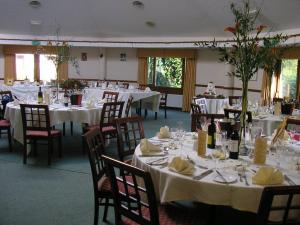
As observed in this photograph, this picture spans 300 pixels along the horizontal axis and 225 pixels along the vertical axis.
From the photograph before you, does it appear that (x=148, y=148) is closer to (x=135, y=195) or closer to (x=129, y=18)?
(x=135, y=195)

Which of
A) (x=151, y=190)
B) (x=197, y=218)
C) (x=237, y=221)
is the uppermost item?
(x=151, y=190)

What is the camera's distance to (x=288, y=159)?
2725 mm

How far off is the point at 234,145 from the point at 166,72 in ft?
31.5

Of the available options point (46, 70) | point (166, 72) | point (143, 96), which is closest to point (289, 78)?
point (143, 96)

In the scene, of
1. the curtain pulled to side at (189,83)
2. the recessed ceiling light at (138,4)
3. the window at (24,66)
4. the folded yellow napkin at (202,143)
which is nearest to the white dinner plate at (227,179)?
the folded yellow napkin at (202,143)

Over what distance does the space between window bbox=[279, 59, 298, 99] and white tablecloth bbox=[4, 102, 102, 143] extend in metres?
5.46

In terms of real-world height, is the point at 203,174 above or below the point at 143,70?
below

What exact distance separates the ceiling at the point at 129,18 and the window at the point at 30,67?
1075 millimetres

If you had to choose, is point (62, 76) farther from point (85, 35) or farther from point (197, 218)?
point (197, 218)

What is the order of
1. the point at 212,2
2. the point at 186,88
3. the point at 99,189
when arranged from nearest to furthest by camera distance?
the point at 99,189 < the point at 212,2 < the point at 186,88

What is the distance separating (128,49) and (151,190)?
1114 cm

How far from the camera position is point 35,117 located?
534cm

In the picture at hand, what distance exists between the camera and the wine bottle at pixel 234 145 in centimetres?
276

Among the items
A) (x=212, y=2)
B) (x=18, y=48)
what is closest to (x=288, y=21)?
(x=212, y=2)
